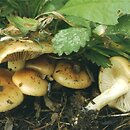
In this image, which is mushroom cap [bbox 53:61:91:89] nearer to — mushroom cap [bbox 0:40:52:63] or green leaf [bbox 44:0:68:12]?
mushroom cap [bbox 0:40:52:63]

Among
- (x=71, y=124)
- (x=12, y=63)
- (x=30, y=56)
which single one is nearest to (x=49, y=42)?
(x=30, y=56)

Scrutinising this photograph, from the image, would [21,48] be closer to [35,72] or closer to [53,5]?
[35,72]

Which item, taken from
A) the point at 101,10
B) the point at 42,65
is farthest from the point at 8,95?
the point at 101,10

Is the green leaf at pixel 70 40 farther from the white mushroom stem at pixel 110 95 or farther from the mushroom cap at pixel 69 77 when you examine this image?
the white mushroom stem at pixel 110 95

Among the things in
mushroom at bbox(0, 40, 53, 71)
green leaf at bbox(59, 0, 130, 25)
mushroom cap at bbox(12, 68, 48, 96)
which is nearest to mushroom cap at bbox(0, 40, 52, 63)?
mushroom at bbox(0, 40, 53, 71)

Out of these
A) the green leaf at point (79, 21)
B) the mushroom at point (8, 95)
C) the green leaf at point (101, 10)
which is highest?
the green leaf at point (101, 10)

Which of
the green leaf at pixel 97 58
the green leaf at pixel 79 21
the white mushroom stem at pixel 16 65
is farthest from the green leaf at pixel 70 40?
the white mushroom stem at pixel 16 65
